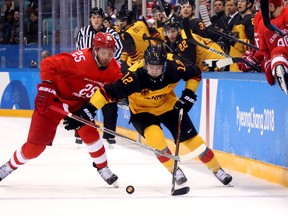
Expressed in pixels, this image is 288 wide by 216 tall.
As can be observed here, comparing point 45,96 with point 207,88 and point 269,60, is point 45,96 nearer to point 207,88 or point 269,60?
point 269,60

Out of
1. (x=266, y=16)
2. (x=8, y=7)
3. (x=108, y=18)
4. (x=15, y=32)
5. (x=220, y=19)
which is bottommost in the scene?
(x=15, y=32)

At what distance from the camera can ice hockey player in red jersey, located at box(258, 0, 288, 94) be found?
6031 millimetres

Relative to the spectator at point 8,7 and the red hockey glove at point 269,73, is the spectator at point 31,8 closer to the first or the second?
the spectator at point 8,7

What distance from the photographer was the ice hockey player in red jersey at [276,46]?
6.03 metres

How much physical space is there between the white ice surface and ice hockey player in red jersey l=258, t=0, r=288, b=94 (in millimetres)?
767

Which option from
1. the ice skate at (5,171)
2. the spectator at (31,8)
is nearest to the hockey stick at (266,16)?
the ice skate at (5,171)

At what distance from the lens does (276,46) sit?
20.6 ft

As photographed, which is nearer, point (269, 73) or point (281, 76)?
point (281, 76)

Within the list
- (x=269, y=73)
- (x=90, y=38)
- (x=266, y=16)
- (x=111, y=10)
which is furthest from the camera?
(x=111, y=10)

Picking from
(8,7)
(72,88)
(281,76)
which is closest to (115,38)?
(72,88)

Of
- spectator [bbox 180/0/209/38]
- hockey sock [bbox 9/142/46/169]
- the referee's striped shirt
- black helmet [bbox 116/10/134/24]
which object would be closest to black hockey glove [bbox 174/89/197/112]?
hockey sock [bbox 9/142/46/169]

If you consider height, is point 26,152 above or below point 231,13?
below

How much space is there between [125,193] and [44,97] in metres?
0.83

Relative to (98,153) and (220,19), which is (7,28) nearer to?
(220,19)
